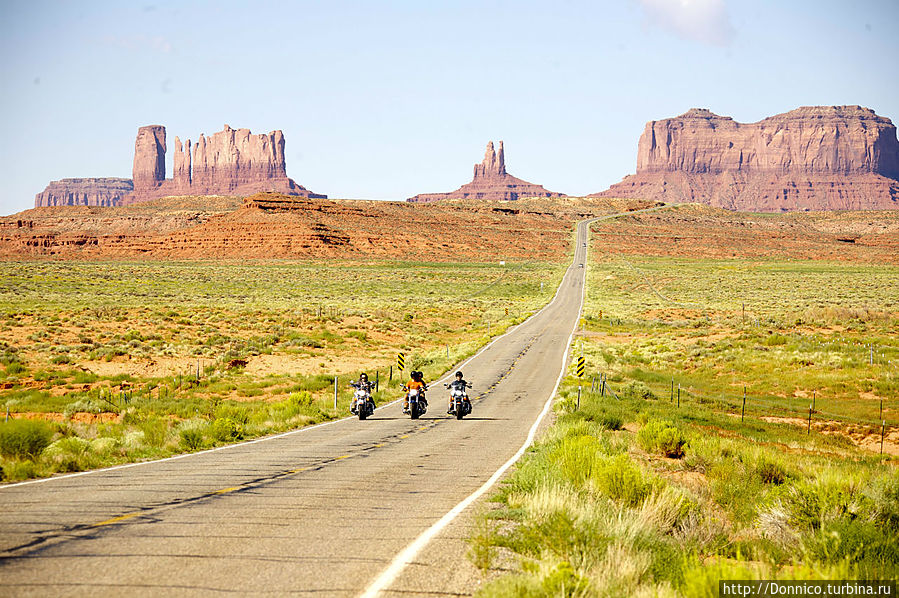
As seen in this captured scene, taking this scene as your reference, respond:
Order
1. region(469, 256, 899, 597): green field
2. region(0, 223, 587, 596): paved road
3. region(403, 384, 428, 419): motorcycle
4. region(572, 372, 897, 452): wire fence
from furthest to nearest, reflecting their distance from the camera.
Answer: region(572, 372, 897, 452): wire fence, region(403, 384, 428, 419): motorcycle, region(469, 256, 899, 597): green field, region(0, 223, 587, 596): paved road

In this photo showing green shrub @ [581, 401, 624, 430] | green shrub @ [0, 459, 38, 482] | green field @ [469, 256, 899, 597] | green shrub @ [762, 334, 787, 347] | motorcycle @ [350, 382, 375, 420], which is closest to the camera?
green field @ [469, 256, 899, 597]

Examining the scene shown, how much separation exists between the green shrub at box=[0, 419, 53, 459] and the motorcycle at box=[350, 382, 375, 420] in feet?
33.5

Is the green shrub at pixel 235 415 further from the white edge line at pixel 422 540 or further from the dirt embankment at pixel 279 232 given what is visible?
the dirt embankment at pixel 279 232

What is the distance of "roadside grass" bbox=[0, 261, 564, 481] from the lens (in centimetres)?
1772

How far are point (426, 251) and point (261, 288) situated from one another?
60.8 meters

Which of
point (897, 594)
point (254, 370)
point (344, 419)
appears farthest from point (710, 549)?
point (254, 370)

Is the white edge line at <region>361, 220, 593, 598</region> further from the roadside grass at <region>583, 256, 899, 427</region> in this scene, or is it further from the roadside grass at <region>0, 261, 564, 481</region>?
the roadside grass at <region>583, 256, 899, 427</region>

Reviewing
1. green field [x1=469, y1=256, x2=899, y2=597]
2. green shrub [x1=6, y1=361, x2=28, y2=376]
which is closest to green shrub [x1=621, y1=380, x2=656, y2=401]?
green field [x1=469, y1=256, x2=899, y2=597]

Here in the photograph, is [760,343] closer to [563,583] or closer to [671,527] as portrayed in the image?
[671,527]

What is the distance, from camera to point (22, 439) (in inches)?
495

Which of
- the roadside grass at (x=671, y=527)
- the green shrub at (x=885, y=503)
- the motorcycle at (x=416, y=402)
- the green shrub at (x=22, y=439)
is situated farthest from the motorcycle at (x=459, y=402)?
the green shrub at (x=885, y=503)

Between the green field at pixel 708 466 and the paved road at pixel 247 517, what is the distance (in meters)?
1.11

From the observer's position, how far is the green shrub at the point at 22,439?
40.8 feet

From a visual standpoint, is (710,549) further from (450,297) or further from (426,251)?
(426,251)
